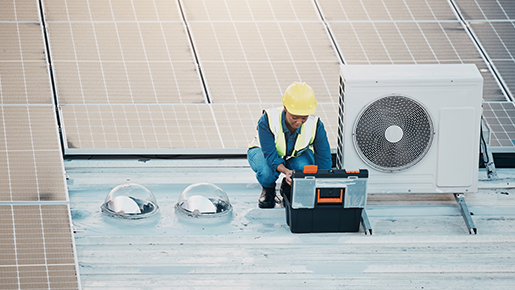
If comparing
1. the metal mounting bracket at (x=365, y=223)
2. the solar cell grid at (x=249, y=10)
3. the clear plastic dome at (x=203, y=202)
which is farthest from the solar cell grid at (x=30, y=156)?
the solar cell grid at (x=249, y=10)

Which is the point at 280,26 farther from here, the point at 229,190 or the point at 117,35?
the point at 229,190

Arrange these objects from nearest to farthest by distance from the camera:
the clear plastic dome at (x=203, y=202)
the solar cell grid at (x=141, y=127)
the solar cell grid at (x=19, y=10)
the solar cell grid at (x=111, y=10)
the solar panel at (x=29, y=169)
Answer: the solar panel at (x=29, y=169) → the clear plastic dome at (x=203, y=202) → the solar cell grid at (x=141, y=127) → the solar cell grid at (x=19, y=10) → the solar cell grid at (x=111, y=10)

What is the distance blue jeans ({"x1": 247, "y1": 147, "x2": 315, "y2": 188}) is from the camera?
530cm

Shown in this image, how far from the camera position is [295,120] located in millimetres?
5016

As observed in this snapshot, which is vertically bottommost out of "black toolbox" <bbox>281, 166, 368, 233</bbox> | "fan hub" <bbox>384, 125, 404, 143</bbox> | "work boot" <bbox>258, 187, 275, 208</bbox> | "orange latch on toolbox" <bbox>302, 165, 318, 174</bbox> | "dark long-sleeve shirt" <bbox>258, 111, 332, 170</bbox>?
"black toolbox" <bbox>281, 166, 368, 233</bbox>

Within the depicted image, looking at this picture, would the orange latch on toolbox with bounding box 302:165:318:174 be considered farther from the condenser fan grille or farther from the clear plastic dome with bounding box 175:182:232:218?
the clear plastic dome with bounding box 175:182:232:218

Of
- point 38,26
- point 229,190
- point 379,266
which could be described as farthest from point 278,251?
point 38,26

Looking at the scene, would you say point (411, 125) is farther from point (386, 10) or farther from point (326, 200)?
point (386, 10)

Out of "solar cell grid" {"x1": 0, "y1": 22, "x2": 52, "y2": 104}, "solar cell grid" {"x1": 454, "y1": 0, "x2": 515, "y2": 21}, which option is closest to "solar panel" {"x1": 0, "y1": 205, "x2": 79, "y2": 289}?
"solar cell grid" {"x1": 0, "y1": 22, "x2": 52, "y2": 104}

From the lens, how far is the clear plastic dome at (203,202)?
206 inches

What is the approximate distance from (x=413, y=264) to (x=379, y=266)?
270 mm

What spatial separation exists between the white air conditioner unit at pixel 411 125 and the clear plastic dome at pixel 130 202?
173cm

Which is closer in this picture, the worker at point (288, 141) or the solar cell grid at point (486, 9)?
the worker at point (288, 141)

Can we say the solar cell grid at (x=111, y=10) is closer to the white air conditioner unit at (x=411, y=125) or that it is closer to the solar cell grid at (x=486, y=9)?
the white air conditioner unit at (x=411, y=125)
